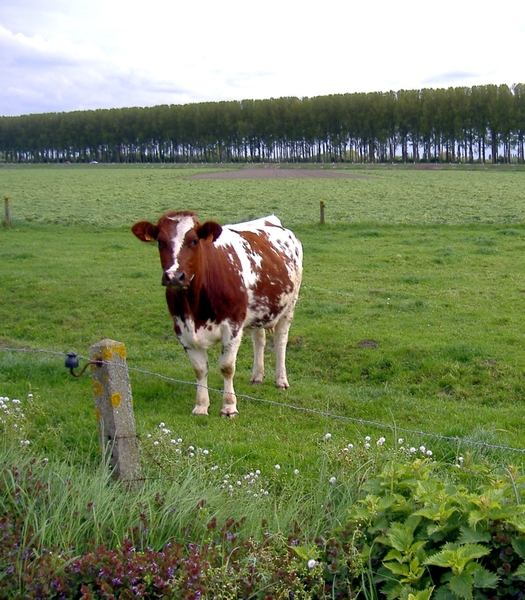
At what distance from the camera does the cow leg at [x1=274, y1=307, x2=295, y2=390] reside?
29.4 ft

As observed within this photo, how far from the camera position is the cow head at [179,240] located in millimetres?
6945

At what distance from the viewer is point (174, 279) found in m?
6.86

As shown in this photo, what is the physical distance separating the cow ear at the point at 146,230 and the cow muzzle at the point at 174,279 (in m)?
0.58

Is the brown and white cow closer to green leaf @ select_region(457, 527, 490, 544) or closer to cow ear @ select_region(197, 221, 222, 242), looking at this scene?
cow ear @ select_region(197, 221, 222, 242)

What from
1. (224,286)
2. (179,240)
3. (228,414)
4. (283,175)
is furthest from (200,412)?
(283,175)

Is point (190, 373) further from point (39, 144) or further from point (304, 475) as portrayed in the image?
point (39, 144)

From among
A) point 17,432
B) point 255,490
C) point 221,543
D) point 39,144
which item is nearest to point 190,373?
point 17,432

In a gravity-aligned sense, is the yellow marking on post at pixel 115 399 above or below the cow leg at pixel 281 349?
above

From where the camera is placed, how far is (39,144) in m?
154

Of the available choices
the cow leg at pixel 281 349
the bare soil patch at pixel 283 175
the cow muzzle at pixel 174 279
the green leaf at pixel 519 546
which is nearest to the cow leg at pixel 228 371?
the cow leg at pixel 281 349

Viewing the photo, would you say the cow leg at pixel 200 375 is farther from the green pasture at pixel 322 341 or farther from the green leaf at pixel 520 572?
the green leaf at pixel 520 572

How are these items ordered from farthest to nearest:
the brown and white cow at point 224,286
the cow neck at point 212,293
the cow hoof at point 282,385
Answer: the cow hoof at point 282,385, the cow neck at point 212,293, the brown and white cow at point 224,286

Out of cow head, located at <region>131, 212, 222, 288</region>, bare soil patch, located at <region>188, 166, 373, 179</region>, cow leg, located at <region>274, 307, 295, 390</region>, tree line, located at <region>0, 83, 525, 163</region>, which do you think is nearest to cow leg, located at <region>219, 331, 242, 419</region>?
cow head, located at <region>131, 212, 222, 288</region>

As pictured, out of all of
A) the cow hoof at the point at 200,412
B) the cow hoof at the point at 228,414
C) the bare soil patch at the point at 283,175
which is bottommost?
the cow hoof at the point at 228,414
